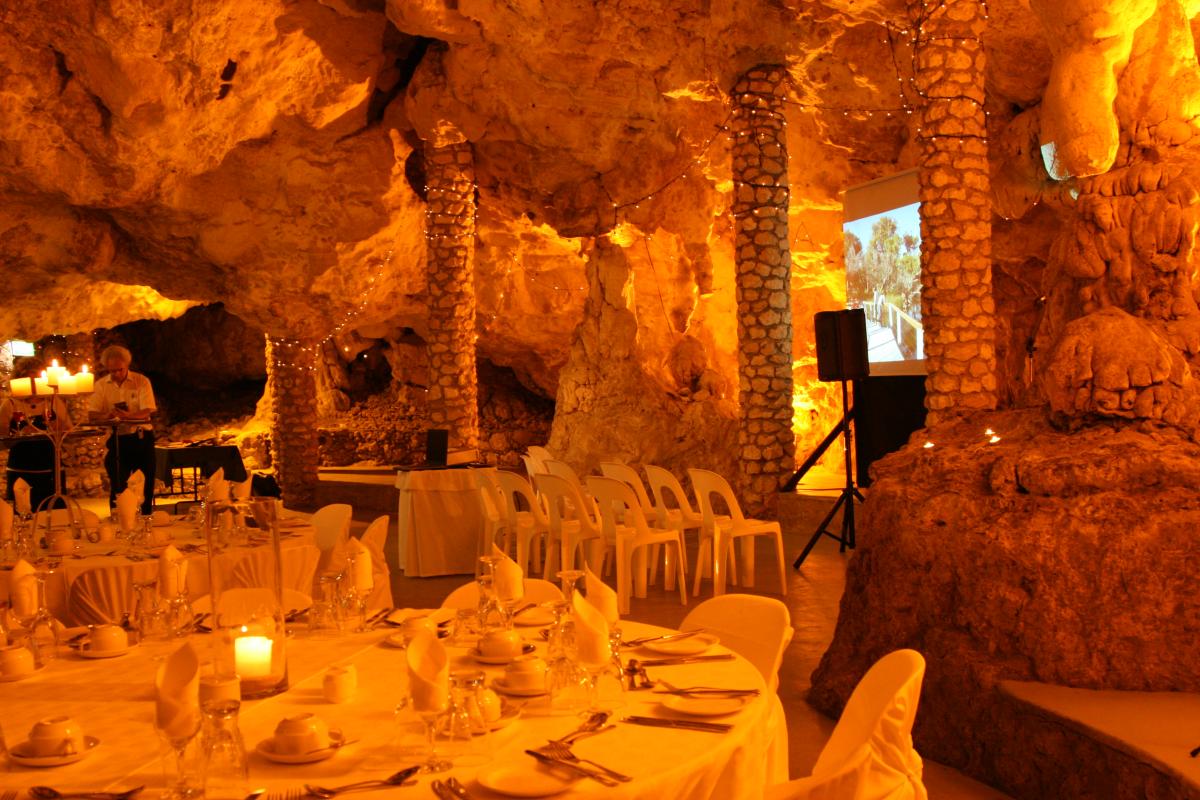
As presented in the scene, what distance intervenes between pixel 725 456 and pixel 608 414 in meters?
2.02

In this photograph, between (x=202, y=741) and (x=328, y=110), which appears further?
(x=328, y=110)

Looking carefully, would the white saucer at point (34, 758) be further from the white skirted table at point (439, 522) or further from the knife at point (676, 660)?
the white skirted table at point (439, 522)

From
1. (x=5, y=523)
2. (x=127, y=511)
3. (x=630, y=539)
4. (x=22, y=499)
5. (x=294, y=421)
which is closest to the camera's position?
(x=5, y=523)

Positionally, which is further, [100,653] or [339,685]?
[100,653]

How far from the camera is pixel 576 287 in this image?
15.2 metres

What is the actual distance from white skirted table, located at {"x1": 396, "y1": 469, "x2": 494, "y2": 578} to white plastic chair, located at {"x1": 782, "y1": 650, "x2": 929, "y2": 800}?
247 inches

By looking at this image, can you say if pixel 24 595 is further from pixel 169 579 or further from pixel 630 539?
pixel 630 539

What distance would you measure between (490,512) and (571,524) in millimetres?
860

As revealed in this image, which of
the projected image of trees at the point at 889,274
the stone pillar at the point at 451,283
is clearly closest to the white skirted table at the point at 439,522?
the stone pillar at the point at 451,283

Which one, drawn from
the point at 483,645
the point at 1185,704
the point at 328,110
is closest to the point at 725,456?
the point at 328,110

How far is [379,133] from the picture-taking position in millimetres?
12648

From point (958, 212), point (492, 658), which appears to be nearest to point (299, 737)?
point (492, 658)

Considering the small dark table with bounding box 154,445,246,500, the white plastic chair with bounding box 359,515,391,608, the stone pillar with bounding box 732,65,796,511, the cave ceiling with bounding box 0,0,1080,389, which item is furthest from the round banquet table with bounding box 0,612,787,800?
the small dark table with bounding box 154,445,246,500

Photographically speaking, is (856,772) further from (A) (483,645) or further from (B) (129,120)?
(B) (129,120)
